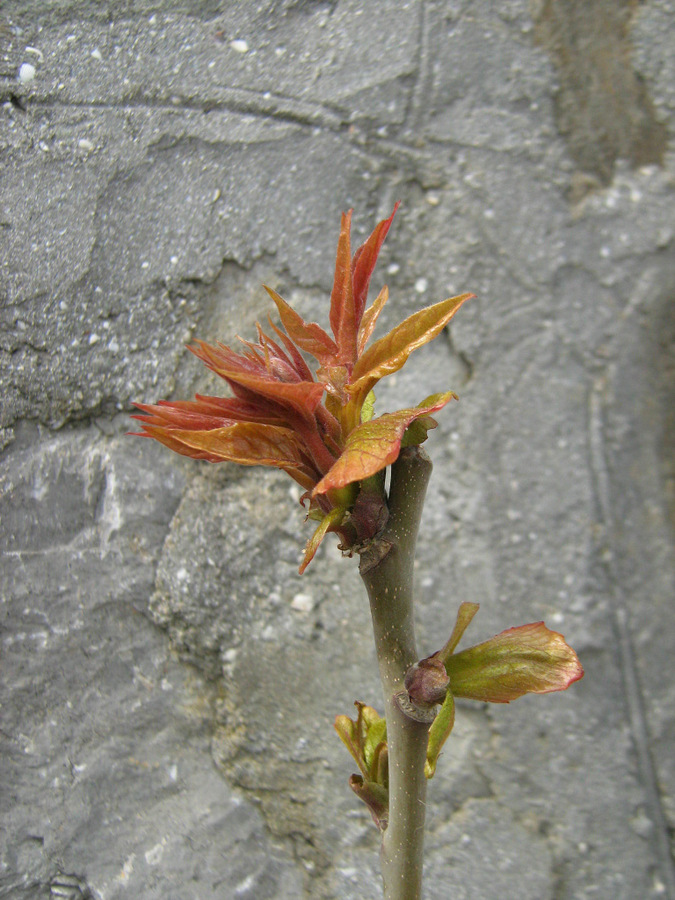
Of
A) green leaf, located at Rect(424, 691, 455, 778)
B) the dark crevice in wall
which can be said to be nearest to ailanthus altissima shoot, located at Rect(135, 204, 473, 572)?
green leaf, located at Rect(424, 691, 455, 778)

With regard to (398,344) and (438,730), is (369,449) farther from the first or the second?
(438,730)

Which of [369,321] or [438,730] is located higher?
[369,321]

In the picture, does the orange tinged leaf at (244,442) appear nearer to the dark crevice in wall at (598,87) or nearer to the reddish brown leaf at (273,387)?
the reddish brown leaf at (273,387)

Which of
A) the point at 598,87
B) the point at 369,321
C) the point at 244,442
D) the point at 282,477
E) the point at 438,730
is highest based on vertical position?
the point at 598,87

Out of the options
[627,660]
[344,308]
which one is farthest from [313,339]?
[627,660]

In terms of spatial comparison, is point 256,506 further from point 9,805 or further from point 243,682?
point 9,805

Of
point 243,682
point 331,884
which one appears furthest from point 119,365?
point 331,884
